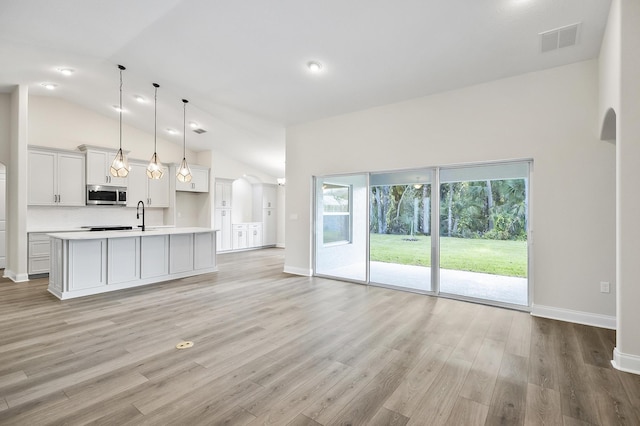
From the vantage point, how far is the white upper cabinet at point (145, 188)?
761 centimetres

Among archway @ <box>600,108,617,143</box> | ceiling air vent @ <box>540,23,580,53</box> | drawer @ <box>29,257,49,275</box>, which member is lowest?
drawer @ <box>29,257,49,275</box>

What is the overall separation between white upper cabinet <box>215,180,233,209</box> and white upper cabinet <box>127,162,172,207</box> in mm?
1463

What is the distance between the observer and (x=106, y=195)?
7.12 metres

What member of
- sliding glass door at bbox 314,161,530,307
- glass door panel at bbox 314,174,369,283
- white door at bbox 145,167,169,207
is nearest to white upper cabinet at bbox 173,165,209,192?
white door at bbox 145,167,169,207

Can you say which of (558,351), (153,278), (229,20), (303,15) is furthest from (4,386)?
(558,351)

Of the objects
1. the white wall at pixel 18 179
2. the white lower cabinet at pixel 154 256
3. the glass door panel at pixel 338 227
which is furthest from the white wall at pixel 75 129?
the glass door panel at pixel 338 227

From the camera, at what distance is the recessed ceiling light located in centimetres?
419

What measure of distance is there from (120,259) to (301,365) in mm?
3984

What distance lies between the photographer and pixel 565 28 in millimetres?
3105

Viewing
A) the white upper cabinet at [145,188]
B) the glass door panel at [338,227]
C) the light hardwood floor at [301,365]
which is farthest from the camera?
the white upper cabinet at [145,188]

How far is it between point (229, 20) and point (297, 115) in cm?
246

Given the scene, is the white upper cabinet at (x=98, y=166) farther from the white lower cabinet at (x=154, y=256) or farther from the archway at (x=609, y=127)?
the archway at (x=609, y=127)

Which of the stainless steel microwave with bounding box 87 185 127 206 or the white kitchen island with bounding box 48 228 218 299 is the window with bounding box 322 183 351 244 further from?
the stainless steel microwave with bounding box 87 185 127 206

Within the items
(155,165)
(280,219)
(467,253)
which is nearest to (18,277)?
(155,165)
